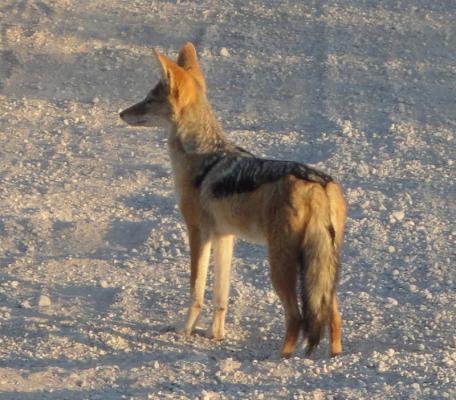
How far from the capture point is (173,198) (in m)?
10.5

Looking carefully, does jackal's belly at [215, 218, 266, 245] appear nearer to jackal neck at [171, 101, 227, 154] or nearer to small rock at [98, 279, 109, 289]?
jackal neck at [171, 101, 227, 154]

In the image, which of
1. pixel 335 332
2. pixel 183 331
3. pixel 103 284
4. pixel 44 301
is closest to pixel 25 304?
pixel 44 301

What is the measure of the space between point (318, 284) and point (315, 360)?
1.82 feet

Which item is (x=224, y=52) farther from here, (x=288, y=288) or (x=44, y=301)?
(x=288, y=288)

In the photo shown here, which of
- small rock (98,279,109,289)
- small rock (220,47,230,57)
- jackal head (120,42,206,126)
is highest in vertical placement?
small rock (220,47,230,57)

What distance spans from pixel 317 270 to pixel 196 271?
1.28m

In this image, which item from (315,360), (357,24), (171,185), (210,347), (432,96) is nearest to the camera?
(315,360)

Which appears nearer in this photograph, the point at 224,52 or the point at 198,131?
the point at 198,131

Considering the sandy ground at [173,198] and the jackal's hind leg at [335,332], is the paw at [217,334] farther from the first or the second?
the jackal's hind leg at [335,332]

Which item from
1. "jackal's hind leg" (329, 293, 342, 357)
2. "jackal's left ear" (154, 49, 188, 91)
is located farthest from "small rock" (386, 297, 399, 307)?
"jackal's left ear" (154, 49, 188, 91)

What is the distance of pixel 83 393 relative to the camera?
6.74 meters

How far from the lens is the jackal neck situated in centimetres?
810

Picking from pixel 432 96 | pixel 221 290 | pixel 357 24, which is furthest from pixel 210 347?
pixel 357 24

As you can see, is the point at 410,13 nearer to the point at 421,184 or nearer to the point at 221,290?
the point at 421,184
